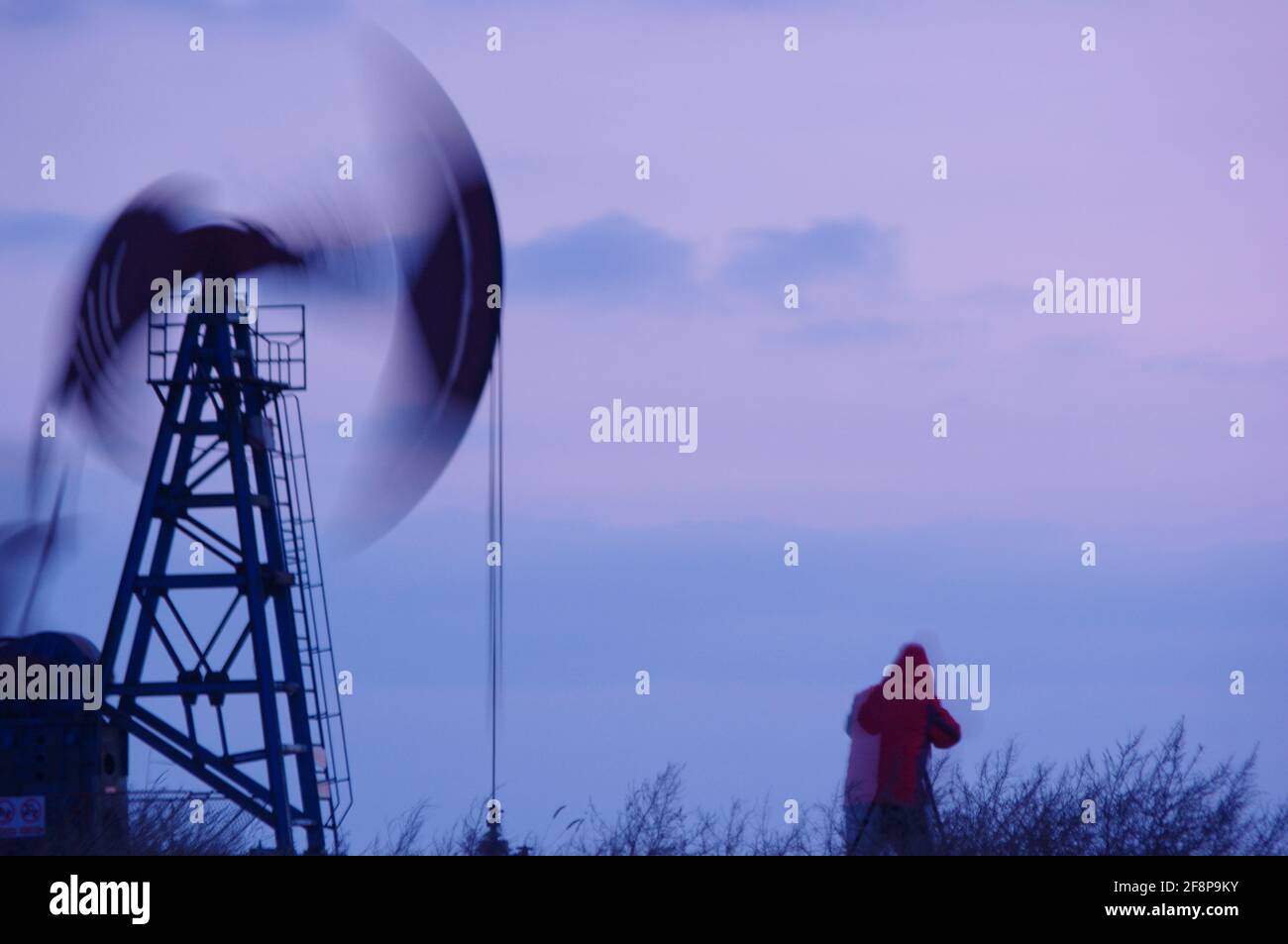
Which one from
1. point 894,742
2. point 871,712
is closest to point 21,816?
point 871,712

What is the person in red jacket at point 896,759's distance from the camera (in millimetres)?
8930

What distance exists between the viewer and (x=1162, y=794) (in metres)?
8.82

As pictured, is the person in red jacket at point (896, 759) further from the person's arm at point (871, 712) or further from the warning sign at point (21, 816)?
the warning sign at point (21, 816)

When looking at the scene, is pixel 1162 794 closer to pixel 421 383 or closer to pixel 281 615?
pixel 421 383

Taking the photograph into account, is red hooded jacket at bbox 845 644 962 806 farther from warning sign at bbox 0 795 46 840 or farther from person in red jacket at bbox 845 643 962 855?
warning sign at bbox 0 795 46 840

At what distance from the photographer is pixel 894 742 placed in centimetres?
904

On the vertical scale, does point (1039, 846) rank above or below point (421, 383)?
below

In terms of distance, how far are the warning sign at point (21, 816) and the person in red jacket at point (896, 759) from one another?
6.28 meters

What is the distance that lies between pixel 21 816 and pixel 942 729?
7.58 metres

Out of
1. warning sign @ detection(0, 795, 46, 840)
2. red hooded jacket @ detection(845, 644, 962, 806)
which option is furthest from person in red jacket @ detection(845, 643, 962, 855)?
warning sign @ detection(0, 795, 46, 840)
